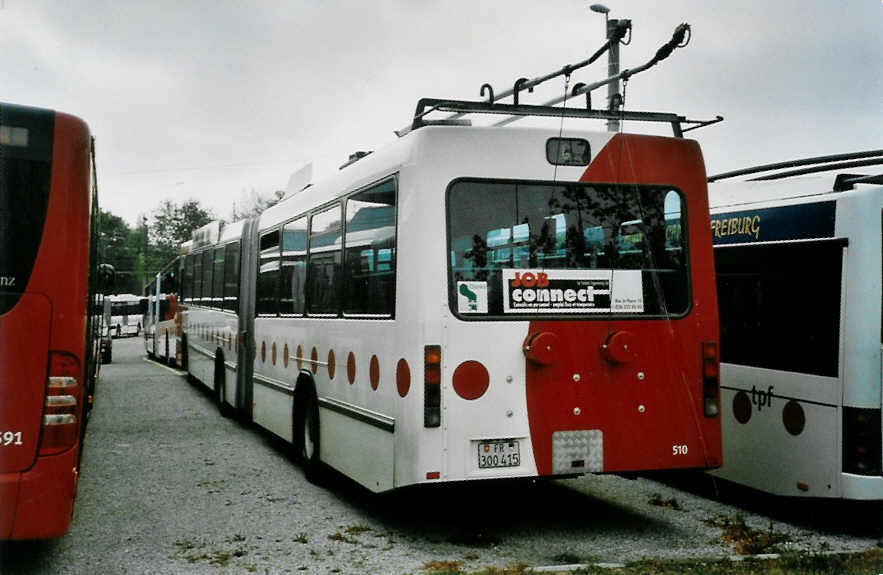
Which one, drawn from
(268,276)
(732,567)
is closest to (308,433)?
(268,276)

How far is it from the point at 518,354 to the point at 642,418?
3.54 ft

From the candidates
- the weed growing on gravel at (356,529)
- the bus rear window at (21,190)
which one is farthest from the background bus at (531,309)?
the bus rear window at (21,190)

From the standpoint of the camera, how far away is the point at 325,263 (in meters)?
9.21

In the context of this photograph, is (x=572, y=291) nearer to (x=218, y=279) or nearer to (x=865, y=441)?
(x=865, y=441)

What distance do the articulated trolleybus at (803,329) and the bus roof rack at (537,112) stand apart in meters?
1.19

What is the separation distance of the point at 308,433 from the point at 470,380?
342 centimetres

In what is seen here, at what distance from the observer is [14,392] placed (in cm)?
553

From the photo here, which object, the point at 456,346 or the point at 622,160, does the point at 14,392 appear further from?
the point at 622,160

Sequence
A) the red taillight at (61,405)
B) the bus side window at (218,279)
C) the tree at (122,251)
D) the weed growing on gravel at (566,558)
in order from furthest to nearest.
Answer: the tree at (122,251) → the bus side window at (218,279) → the weed growing on gravel at (566,558) → the red taillight at (61,405)

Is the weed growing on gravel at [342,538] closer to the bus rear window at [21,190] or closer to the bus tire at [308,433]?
the bus tire at [308,433]

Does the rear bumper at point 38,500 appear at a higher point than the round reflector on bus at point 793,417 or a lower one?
lower

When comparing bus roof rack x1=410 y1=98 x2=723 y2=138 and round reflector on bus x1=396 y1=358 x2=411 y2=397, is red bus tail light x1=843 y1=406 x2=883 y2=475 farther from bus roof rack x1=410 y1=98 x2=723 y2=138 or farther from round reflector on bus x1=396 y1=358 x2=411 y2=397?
round reflector on bus x1=396 y1=358 x2=411 y2=397

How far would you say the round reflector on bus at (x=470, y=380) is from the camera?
22.2 feet

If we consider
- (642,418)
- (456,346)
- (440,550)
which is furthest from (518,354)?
(440,550)
